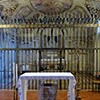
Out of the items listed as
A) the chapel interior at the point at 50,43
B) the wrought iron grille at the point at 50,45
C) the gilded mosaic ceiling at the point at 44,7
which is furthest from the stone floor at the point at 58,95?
the gilded mosaic ceiling at the point at 44,7

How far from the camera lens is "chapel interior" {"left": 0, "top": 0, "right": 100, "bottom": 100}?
8.67 m

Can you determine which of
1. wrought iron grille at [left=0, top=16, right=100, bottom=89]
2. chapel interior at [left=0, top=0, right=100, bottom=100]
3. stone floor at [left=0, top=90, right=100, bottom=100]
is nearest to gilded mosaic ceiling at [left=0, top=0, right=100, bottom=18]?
chapel interior at [left=0, top=0, right=100, bottom=100]

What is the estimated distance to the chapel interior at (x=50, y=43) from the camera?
8.67 meters

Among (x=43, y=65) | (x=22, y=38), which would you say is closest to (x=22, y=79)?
(x=43, y=65)

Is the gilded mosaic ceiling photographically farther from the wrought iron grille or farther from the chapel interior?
the wrought iron grille

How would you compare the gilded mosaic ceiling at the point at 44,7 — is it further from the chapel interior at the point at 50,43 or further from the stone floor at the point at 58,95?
the stone floor at the point at 58,95

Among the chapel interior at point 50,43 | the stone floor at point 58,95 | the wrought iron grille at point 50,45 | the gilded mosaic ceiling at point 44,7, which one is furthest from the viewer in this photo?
the gilded mosaic ceiling at point 44,7

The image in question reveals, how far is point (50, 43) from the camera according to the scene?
1071cm

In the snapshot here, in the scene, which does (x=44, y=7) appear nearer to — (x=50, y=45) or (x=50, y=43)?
(x=50, y=43)

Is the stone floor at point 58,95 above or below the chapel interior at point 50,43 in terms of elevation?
below

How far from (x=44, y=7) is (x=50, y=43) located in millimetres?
2821

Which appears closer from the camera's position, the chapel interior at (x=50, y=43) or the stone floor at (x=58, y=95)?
→ the stone floor at (x=58, y=95)

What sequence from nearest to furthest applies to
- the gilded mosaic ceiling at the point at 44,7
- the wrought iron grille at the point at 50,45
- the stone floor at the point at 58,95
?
the stone floor at the point at 58,95 → the wrought iron grille at the point at 50,45 → the gilded mosaic ceiling at the point at 44,7

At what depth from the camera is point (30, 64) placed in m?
10.2
